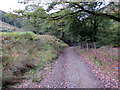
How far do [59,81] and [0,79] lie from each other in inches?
106

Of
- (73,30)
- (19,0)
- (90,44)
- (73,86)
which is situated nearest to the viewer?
(73,86)

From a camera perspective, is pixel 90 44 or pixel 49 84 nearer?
pixel 49 84

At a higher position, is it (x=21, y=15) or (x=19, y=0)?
(x=19, y=0)

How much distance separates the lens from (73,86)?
390cm

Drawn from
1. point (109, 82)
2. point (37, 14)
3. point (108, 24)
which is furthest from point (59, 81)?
point (108, 24)

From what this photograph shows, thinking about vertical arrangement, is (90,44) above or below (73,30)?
below

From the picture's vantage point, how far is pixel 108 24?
1587 cm

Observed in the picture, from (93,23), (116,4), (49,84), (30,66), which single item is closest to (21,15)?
(30,66)

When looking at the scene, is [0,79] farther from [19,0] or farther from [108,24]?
[108,24]

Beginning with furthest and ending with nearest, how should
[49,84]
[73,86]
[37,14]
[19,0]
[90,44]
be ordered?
1. [90,44]
2. [37,14]
3. [19,0]
4. [49,84]
5. [73,86]

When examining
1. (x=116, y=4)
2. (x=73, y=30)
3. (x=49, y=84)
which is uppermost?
(x=116, y=4)

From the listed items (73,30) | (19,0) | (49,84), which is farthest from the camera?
(73,30)

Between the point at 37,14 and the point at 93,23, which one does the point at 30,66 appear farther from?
the point at 93,23

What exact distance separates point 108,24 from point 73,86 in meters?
15.5
